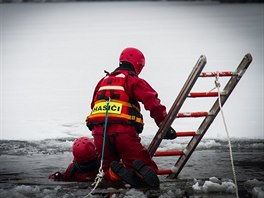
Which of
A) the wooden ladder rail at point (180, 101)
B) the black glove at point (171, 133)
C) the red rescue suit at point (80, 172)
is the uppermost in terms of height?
the wooden ladder rail at point (180, 101)

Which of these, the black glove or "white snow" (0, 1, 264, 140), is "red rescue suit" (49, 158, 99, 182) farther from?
"white snow" (0, 1, 264, 140)

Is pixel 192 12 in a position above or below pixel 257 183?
above

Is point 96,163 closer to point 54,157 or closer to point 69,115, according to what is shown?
point 54,157

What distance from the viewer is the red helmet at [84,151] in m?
5.29

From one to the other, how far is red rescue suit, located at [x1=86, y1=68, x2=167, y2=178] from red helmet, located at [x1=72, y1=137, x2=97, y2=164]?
0.26 feet

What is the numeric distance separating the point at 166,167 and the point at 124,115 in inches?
51.1

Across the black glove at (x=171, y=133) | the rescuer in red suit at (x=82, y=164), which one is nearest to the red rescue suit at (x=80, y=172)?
the rescuer in red suit at (x=82, y=164)

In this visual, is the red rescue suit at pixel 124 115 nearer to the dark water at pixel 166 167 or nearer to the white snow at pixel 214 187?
the dark water at pixel 166 167

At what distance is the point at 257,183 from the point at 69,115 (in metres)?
3.98

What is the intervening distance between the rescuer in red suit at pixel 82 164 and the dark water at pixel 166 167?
7.0 inches

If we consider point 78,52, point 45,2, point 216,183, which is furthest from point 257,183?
point 45,2

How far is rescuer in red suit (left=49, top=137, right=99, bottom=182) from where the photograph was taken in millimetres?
5305

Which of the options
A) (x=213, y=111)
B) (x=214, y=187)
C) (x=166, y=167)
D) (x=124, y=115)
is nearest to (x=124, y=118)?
(x=124, y=115)

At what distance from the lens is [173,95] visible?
30.8 ft
